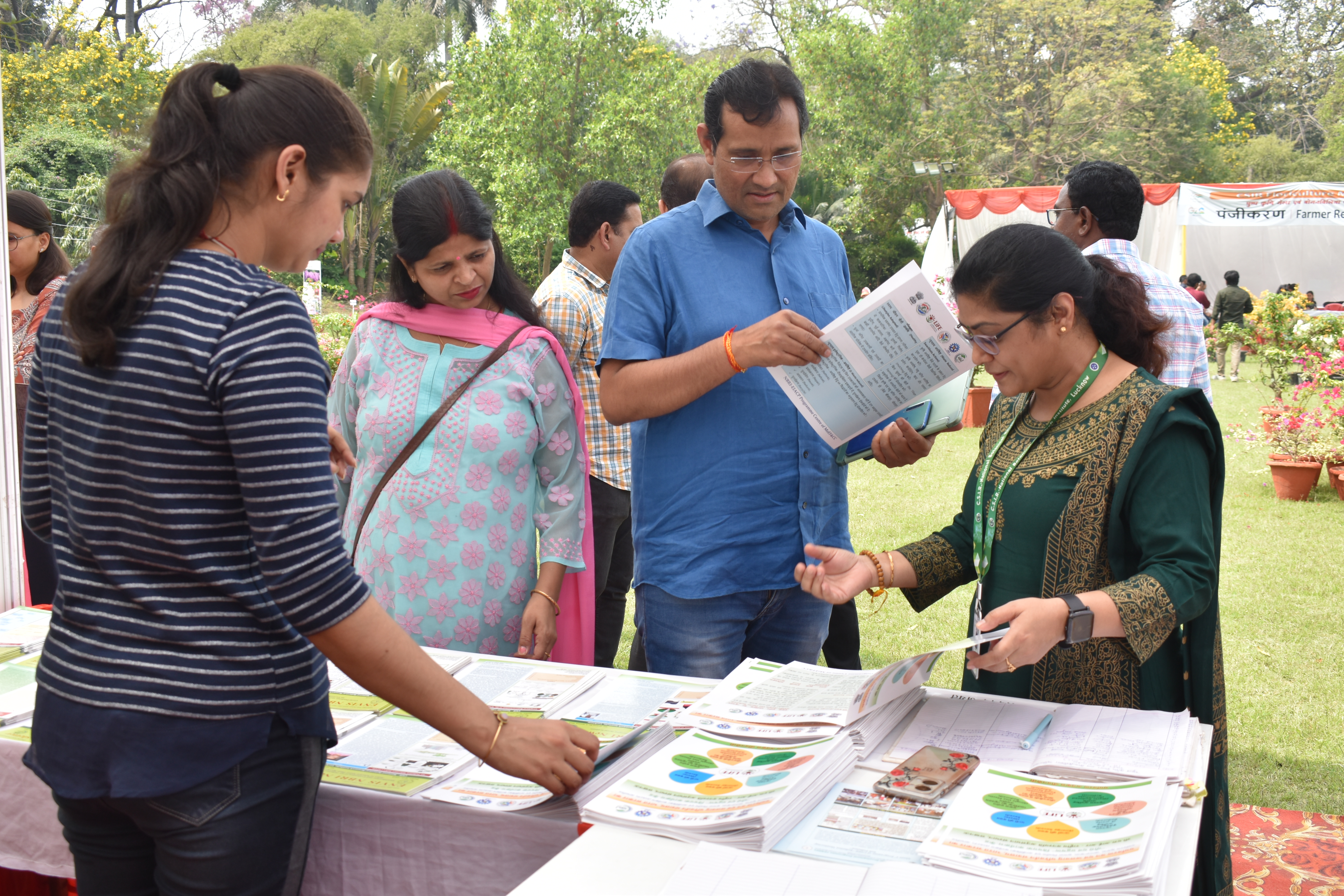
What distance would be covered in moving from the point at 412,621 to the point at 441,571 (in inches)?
4.9

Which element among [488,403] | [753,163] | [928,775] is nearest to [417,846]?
[928,775]

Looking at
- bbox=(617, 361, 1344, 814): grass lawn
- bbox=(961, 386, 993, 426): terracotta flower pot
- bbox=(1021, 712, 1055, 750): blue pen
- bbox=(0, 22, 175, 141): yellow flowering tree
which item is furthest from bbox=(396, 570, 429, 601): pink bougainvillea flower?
bbox=(0, 22, 175, 141): yellow flowering tree

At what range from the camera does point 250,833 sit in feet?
3.79

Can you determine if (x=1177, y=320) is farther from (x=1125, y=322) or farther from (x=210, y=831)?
(x=210, y=831)

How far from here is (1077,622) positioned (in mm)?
1471

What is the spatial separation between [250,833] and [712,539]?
3.53 feet

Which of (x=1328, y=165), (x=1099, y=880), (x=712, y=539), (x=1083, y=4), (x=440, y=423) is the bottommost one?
(x=1099, y=880)

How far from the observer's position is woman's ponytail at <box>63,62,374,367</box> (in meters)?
1.05

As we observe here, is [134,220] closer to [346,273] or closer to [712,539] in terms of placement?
[712,539]

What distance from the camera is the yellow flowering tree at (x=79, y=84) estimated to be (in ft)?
55.7

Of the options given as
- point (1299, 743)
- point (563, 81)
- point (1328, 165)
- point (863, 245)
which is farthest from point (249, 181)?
point (1328, 165)

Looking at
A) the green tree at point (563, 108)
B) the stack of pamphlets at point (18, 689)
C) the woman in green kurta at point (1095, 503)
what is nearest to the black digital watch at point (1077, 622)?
the woman in green kurta at point (1095, 503)

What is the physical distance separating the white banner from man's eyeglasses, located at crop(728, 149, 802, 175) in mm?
14353

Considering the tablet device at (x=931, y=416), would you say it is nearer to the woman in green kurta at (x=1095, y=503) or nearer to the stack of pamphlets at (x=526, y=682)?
the woman in green kurta at (x=1095, y=503)
